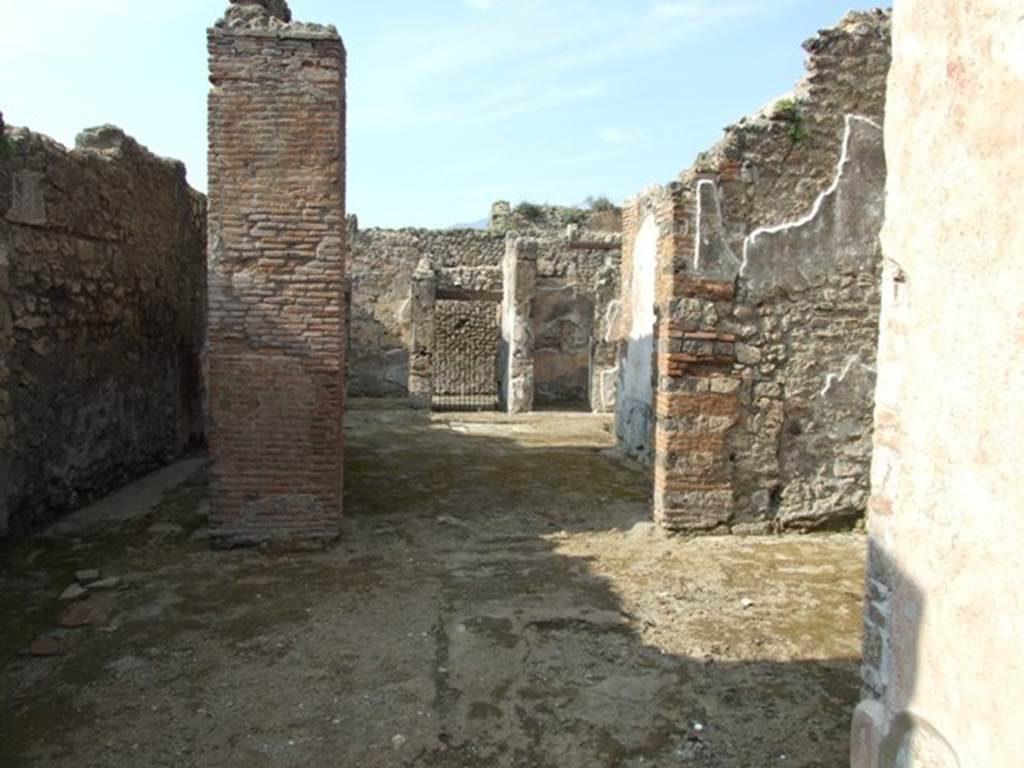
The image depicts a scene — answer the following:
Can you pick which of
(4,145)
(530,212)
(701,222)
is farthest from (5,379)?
(530,212)

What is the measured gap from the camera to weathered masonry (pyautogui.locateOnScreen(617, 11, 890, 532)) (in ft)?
19.0

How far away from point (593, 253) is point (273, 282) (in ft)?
37.7

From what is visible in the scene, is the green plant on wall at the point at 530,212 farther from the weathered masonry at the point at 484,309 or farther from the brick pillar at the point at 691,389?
the brick pillar at the point at 691,389

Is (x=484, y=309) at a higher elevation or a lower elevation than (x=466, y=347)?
higher

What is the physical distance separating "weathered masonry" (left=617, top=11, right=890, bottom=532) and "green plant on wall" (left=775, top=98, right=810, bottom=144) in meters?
0.01

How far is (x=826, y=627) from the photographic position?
425 centimetres

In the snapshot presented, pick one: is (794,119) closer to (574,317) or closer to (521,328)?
(521,328)

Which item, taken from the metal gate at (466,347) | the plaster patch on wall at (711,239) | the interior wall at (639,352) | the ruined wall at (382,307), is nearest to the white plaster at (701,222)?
the plaster patch on wall at (711,239)

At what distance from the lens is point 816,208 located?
5863 mm

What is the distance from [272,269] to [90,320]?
2.24m

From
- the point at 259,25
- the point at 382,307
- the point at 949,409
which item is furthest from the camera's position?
the point at 382,307

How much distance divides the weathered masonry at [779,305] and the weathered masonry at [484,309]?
9.09m

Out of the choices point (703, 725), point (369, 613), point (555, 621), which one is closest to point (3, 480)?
point (369, 613)

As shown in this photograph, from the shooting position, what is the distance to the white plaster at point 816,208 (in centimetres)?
582
